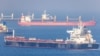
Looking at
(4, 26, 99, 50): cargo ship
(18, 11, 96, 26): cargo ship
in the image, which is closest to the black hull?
(4, 26, 99, 50): cargo ship

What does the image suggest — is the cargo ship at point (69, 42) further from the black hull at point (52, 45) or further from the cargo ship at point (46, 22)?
the cargo ship at point (46, 22)

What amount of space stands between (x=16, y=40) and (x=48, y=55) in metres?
8.19

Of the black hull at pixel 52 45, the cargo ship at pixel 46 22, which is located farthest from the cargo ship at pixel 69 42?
the cargo ship at pixel 46 22

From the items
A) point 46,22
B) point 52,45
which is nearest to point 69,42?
point 52,45

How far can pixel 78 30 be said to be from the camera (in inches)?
3110

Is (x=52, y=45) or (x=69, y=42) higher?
(x=69, y=42)

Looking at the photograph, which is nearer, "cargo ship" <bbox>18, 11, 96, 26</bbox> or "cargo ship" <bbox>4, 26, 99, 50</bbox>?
"cargo ship" <bbox>4, 26, 99, 50</bbox>

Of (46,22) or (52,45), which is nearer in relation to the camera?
(52,45)

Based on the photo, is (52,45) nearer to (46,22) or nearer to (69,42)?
(69,42)

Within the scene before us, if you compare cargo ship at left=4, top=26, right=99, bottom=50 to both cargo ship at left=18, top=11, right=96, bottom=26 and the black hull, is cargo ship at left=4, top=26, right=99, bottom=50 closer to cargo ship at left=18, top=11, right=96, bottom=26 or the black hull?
the black hull

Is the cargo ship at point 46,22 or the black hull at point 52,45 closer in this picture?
the black hull at point 52,45

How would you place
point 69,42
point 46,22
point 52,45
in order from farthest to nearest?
point 46,22
point 52,45
point 69,42

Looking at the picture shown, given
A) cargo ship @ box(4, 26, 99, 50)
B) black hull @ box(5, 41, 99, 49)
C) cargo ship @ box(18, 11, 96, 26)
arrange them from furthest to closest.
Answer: cargo ship @ box(18, 11, 96, 26) → cargo ship @ box(4, 26, 99, 50) → black hull @ box(5, 41, 99, 49)

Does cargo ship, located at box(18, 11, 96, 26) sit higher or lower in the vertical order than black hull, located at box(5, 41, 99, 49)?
higher
